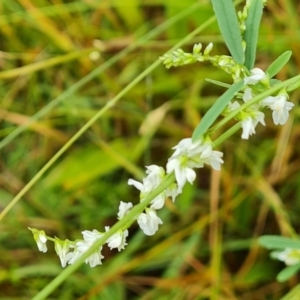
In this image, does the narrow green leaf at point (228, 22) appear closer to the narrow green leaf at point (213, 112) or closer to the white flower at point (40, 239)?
the narrow green leaf at point (213, 112)

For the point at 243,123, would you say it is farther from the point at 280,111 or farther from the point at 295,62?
the point at 295,62

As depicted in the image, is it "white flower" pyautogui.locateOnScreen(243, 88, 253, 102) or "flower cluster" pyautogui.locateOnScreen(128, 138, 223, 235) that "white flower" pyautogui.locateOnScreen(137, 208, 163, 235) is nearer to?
"flower cluster" pyautogui.locateOnScreen(128, 138, 223, 235)

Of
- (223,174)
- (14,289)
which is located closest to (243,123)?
(223,174)

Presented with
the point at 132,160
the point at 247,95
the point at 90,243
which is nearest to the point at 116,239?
the point at 90,243

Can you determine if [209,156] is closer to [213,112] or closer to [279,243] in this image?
[213,112]

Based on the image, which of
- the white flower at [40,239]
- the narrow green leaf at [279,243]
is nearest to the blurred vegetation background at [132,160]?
the narrow green leaf at [279,243]
